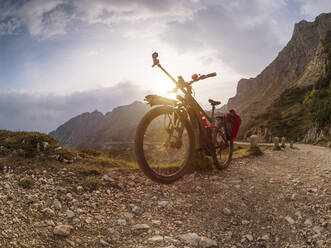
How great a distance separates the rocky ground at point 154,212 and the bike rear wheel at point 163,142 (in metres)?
0.62

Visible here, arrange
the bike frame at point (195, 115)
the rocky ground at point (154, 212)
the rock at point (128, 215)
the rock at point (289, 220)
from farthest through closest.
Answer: the bike frame at point (195, 115) → the rock at point (128, 215) → the rock at point (289, 220) → the rocky ground at point (154, 212)

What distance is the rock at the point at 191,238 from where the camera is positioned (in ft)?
12.7

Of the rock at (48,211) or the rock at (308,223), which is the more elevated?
the rock at (48,211)

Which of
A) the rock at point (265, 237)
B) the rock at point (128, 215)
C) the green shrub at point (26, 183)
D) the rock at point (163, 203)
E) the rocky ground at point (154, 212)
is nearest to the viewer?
the rocky ground at point (154, 212)

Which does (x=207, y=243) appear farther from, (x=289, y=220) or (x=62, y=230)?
(x=62, y=230)

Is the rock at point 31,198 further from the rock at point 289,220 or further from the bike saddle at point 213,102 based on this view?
the bike saddle at point 213,102

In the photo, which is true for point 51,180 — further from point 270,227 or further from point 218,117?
point 218,117

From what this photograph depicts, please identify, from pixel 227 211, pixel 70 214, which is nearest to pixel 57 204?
pixel 70 214

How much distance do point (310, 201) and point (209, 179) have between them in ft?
9.33

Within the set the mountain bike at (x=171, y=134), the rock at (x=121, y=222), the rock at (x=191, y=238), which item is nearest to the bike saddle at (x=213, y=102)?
the mountain bike at (x=171, y=134)

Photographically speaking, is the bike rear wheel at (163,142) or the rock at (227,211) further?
the bike rear wheel at (163,142)

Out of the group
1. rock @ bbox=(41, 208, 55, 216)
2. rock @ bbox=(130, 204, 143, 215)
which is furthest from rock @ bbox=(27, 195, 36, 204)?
rock @ bbox=(130, 204, 143, 215)

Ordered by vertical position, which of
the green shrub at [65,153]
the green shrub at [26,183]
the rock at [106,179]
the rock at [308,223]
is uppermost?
the green shrub at [65,153]

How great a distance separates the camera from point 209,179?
7039 mm
